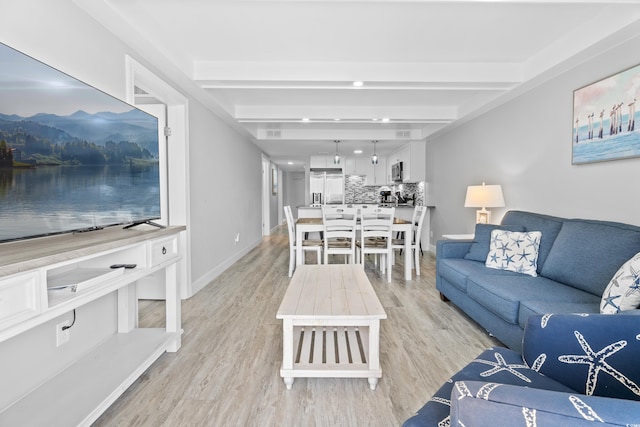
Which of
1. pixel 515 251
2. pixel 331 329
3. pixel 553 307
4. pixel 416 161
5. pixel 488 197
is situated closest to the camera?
pixel 553 307

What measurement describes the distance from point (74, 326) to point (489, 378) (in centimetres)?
227

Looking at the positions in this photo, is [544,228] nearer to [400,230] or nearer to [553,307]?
[553,307]

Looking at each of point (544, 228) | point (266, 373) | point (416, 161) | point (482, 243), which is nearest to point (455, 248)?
point (482, 243)

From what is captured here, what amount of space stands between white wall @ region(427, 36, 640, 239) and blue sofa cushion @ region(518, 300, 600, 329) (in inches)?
39.4

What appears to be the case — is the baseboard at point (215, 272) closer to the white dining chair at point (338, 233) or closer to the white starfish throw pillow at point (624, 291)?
the white dining chair at point (338, 233)

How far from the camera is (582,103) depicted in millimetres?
2844

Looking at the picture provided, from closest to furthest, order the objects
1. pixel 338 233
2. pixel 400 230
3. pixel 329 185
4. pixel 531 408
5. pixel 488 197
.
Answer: pixel 531 408, pixel 488 197, pixel 338 233, pixel 400 230, pixel 329 185

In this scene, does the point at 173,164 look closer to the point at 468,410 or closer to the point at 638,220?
the point at 468,410

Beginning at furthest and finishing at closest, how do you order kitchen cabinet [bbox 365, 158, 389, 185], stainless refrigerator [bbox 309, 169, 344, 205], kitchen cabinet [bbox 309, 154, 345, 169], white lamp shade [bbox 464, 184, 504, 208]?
stainless refrigerator [bbox 309, 169, 344, 205] < kitchen cabinet [bbox 309, 154, 345, 169] < kitchen cabinet [bbox 365, 158, 389, 185] < white lamp shade [bbox 464, 184, 504, 208]

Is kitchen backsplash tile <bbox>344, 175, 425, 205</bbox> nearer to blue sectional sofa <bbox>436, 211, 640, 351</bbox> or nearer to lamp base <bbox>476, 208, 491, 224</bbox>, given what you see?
lamp base <bbox>476, 208, 491, 224</bbox>

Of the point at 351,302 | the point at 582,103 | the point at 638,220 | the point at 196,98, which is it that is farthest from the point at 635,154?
the point at 196,98

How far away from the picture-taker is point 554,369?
129 centimetres

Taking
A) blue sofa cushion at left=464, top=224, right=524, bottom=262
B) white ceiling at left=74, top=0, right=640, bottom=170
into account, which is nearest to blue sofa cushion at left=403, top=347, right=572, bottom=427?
blue sofa cushion at left=464, top=224, right=524, bottom=262

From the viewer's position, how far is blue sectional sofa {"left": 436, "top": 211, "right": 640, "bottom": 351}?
2082 millimetres
